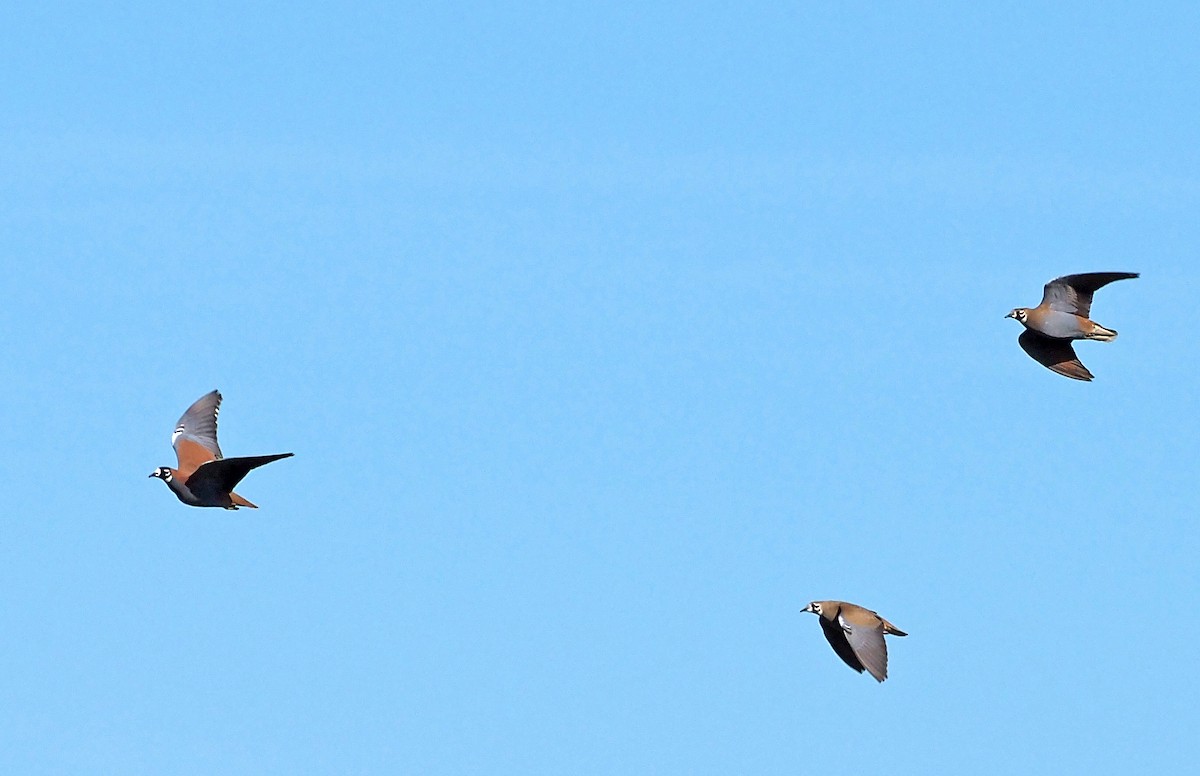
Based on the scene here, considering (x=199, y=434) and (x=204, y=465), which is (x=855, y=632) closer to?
(x=204, y=465)

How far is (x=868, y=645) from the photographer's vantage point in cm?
3562

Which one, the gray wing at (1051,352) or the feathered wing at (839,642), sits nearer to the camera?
the feathered wing at (839,642)

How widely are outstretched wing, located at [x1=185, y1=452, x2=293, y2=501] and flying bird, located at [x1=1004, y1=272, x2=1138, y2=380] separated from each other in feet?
49.5

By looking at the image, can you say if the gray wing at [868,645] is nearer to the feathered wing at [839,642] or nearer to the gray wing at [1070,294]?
the feathered wing at [839,642]

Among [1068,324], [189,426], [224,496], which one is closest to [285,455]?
[224,496]

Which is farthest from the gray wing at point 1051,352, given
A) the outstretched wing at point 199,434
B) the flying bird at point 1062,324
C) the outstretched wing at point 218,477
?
the outstretched wing at point 199,434

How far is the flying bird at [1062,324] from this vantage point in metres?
39.3

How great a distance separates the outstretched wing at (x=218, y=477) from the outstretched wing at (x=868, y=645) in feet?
35.1

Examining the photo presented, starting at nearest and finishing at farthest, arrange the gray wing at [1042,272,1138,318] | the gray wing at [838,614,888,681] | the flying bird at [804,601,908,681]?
1. the gray wing at [838,614,888,681]
2. the flying bird at [804,601,908,681]
3. the gray wing at [1042,272,1138,318]

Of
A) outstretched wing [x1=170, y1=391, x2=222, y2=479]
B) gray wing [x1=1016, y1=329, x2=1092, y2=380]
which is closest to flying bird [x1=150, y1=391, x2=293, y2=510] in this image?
outstretched wing [x1=170, y1=391, x2=222, y2=479]

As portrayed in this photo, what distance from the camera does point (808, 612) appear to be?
36719mm

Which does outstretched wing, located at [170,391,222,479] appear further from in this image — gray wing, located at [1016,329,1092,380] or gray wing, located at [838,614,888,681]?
gray wing, located at [1016,329,1092,380]

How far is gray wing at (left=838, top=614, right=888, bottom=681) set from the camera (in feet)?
→ 114

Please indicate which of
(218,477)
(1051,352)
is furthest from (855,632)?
(218,477)
